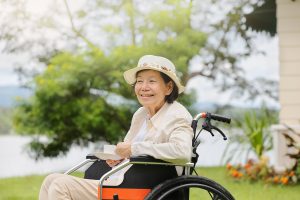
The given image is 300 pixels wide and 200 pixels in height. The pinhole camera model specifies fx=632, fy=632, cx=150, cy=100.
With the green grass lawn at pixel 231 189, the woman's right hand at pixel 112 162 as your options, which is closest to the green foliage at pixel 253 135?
the green grass lawn at pixel 231 189

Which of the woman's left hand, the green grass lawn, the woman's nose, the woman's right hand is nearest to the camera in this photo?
the woman's left hand

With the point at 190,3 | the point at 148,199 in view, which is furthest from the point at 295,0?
the point at 148,199

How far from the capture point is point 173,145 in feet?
8.72

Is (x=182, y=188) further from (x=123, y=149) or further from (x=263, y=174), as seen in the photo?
(x=263, y=174)

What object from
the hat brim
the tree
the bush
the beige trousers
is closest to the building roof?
the tree

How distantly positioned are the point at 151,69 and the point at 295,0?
13.2 feet

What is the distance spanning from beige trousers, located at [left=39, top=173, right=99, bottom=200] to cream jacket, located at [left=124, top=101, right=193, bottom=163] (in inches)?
10.4

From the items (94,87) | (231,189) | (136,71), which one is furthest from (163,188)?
(94,87)

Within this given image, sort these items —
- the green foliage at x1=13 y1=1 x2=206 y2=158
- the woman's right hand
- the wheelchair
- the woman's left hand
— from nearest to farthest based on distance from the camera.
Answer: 1. the wheelchair
2. the woman's left hand
3. the woman's right hand
4. the green foliage at x1=13 y1=1 x2=206 y2=158

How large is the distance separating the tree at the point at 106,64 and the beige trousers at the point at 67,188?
19.3ft

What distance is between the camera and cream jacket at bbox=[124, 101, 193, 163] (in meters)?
2.65

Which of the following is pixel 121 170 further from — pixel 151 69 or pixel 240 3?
pixel 240 3

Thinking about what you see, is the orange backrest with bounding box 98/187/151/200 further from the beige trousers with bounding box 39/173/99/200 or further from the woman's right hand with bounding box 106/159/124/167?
the woman's right hand with bounding box 106/159/124/167

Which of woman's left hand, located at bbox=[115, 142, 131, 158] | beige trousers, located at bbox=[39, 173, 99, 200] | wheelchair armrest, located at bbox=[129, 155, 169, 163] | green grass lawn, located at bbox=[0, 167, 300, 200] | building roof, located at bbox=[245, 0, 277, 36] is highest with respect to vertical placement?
building roof, located at bbox=[245, 0, 277, 36]
